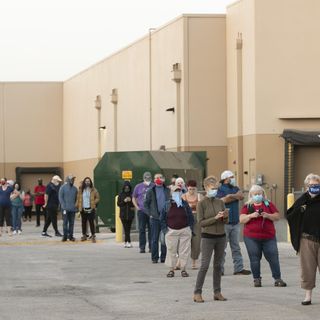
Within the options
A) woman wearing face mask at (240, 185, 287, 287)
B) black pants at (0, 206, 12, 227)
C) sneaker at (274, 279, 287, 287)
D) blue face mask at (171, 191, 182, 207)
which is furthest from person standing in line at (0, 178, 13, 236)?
sneaker at (274, 279, 287, 287)

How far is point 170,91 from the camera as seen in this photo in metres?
44.3

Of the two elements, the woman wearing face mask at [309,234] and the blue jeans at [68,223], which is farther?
the blue jeans at [68,223]

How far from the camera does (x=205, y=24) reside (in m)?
42.4

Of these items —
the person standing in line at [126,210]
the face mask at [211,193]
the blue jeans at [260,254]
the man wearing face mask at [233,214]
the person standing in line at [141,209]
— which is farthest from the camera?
the person standing in line at [126,210]

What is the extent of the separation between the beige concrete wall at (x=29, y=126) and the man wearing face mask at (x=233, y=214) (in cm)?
4524

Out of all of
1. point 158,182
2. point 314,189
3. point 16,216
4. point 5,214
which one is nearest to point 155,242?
point 158,182

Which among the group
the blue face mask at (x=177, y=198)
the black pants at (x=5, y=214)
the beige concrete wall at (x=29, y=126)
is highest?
the beige concrete wall at (x=29, y=126)

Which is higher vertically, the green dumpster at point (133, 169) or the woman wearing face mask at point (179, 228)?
the green dumpster at point (133, 169)

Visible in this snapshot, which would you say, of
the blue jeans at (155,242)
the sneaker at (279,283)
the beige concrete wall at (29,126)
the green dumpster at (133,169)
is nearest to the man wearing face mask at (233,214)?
the sneaker at (279,283)

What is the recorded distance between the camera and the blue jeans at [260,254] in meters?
17.4

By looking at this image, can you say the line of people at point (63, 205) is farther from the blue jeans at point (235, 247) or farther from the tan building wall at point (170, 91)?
the blue jeans at point (235, 247)

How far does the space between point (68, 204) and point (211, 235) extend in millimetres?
14789

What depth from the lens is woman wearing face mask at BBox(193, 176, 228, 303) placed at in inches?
604

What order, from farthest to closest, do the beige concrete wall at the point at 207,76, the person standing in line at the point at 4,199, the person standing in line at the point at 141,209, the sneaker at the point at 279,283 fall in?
the beige concrete wall at the point at 207,76 < the person standing in line at the point at 4,199 < the person standing in line at the point at 141,209 < the sneaker at the point at 279,283
